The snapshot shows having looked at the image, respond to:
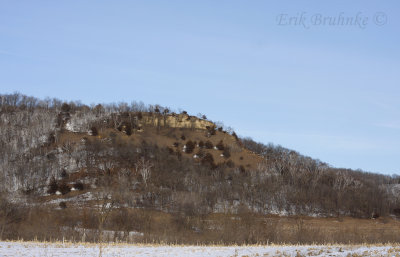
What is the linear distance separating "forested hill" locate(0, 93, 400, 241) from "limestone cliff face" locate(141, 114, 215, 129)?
267mm

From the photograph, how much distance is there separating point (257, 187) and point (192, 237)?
33256 millimetres

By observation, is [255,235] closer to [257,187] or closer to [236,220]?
[236,220]

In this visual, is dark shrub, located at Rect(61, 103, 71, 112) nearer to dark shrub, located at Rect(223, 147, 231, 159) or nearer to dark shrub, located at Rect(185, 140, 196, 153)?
dark shrub, located at Rect(185, 140, 196, 153)

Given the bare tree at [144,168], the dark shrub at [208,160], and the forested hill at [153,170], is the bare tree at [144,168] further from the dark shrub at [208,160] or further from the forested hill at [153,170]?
the dark shrub at [208,160]

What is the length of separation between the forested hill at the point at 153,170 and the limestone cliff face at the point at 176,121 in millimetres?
267

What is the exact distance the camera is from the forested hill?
6862 cm

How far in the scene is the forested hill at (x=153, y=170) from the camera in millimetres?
68625

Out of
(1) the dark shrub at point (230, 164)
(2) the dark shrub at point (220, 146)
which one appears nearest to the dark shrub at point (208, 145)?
(2) the dark shrub at point (220, 146)

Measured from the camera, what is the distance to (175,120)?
4213 inches

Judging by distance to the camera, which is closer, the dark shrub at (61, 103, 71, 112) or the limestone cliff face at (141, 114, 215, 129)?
the limestone cliff face at (141, 114, 215, 129)

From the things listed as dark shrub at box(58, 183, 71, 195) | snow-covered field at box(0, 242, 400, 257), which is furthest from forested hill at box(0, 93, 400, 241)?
snow-covered field at box(0, 242, 400, 257)

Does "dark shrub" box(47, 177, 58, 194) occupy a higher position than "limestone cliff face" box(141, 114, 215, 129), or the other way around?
"limestone cliff face" box(141, 114, 215, 129)

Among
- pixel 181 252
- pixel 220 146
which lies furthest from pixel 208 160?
pixel 181 252

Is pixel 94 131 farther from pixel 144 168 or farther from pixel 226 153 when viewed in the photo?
pixel 226 153
